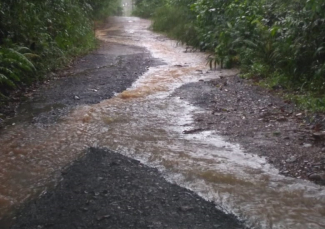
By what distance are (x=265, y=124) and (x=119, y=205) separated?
3005 mm

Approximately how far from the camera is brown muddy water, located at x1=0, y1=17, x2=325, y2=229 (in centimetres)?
410

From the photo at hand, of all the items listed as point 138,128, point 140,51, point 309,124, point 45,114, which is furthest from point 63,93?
point 140,51

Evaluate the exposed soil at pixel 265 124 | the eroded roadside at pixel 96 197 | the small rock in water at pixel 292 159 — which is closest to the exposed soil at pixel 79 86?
the eroded roadside at pixel 96 197

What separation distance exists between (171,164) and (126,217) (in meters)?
1.32

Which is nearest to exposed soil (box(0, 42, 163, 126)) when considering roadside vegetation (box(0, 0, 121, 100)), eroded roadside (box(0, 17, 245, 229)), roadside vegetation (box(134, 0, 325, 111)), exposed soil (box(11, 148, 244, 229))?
roadside vegetation (box(0, 0, 121, 100))

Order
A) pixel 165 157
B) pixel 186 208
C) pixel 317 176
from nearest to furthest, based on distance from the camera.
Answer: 1. pixel 186 208
2. pixel 317 176
3. pixel 165 157

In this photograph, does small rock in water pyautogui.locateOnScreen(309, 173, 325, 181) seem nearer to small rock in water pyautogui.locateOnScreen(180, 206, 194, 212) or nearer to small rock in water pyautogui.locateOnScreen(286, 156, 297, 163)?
small rock in water pyautogui.locateOnScreen(286, 156, 297, 163)

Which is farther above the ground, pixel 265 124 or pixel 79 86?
pixel 265 124

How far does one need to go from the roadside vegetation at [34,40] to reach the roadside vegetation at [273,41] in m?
3.85

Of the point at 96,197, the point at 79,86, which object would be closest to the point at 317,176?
the point at 96,197

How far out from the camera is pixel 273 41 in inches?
363

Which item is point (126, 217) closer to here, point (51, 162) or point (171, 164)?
point (171, 164)

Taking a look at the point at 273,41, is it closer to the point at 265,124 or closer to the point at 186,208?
the point at 265,124

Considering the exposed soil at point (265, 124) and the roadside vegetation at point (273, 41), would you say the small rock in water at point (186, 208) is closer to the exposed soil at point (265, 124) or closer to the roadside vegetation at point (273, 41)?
the exposed soil at point (265, 124)
